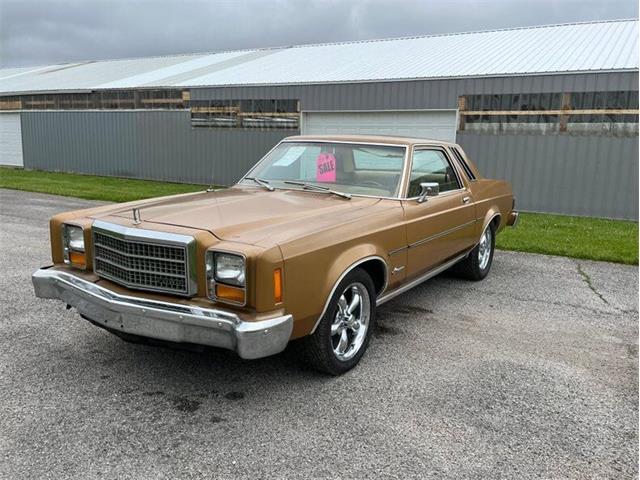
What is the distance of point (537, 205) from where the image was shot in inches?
493

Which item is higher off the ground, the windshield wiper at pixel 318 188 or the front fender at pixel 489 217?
the windshield wiper at pixel 318 188

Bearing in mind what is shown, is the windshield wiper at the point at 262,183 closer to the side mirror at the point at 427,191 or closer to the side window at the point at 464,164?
the side mirror at the point at 427,191

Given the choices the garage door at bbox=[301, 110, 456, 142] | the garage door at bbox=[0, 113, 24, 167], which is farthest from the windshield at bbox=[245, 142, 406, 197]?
the garage door at bbox=[0, 113, 24, 167]

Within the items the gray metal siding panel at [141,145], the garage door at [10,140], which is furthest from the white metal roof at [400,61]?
the gray metal siding panel at [141,145]

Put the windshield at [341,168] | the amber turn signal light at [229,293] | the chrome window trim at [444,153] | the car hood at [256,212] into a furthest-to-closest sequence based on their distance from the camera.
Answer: the chrome window trim at [444,153]
the windshield at [341,168]
the car hood at [256,212]
the amber turn signal light at [229,293]

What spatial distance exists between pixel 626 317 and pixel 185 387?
13.8ft

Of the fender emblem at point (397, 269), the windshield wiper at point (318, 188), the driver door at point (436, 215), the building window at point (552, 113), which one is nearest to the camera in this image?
the fender emblem at point (397, 269)

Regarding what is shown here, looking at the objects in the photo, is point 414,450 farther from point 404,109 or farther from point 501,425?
point 404,109

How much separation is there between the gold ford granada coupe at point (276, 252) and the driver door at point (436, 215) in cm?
2

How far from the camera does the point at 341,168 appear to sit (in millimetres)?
4777

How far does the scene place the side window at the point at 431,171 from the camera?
4770mm

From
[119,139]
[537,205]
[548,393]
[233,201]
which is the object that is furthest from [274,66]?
[548,393]

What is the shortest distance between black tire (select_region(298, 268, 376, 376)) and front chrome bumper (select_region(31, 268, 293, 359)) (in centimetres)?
41

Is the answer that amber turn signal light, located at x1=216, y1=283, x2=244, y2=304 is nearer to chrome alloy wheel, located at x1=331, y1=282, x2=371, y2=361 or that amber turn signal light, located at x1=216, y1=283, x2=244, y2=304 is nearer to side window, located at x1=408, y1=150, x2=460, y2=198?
chrome alloy wheel, located at x1=331, y1=282, x2=371, y2=361
